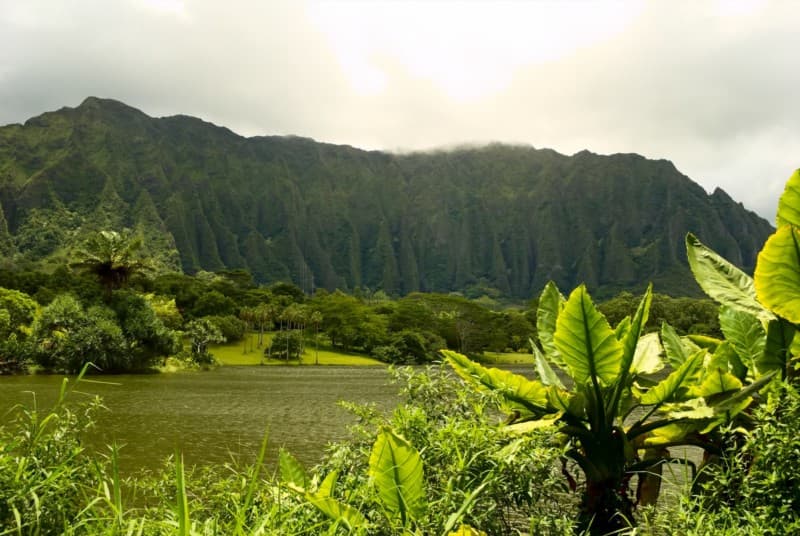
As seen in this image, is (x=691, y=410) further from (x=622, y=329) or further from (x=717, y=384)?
(x=622, y=329)

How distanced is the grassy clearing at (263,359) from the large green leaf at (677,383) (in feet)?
194

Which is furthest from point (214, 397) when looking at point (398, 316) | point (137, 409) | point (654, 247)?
point (654, 247)

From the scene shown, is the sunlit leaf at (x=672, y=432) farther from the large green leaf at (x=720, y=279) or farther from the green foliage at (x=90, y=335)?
the green foliage at (x=90, y=335)

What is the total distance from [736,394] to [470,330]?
270 ft

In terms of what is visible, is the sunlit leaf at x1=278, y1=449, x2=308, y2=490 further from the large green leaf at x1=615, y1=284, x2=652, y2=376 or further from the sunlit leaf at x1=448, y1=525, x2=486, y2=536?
the large green leaf at x1=615, y1=284, x2=652, y2=376

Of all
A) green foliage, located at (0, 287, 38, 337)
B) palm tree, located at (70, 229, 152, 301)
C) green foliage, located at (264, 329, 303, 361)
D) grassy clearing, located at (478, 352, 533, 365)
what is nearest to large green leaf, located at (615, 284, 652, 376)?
palm tree, located at (70, 229, 152, 301)

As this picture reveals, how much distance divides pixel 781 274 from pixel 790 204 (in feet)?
2.25

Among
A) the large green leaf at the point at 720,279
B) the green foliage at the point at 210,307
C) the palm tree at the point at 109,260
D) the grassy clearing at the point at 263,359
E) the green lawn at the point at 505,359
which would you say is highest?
the palm tree at the point at 109,260

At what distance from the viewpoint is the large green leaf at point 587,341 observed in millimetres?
4043

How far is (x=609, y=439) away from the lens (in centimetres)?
430

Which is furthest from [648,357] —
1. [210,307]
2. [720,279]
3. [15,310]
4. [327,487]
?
[210,307]

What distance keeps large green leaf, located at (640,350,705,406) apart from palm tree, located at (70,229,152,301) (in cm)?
4200

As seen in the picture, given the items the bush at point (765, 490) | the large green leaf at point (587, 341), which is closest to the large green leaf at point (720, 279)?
the large green leaf at point (587, 341)

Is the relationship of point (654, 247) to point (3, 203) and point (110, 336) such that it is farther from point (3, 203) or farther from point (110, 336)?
point (3, 203)
